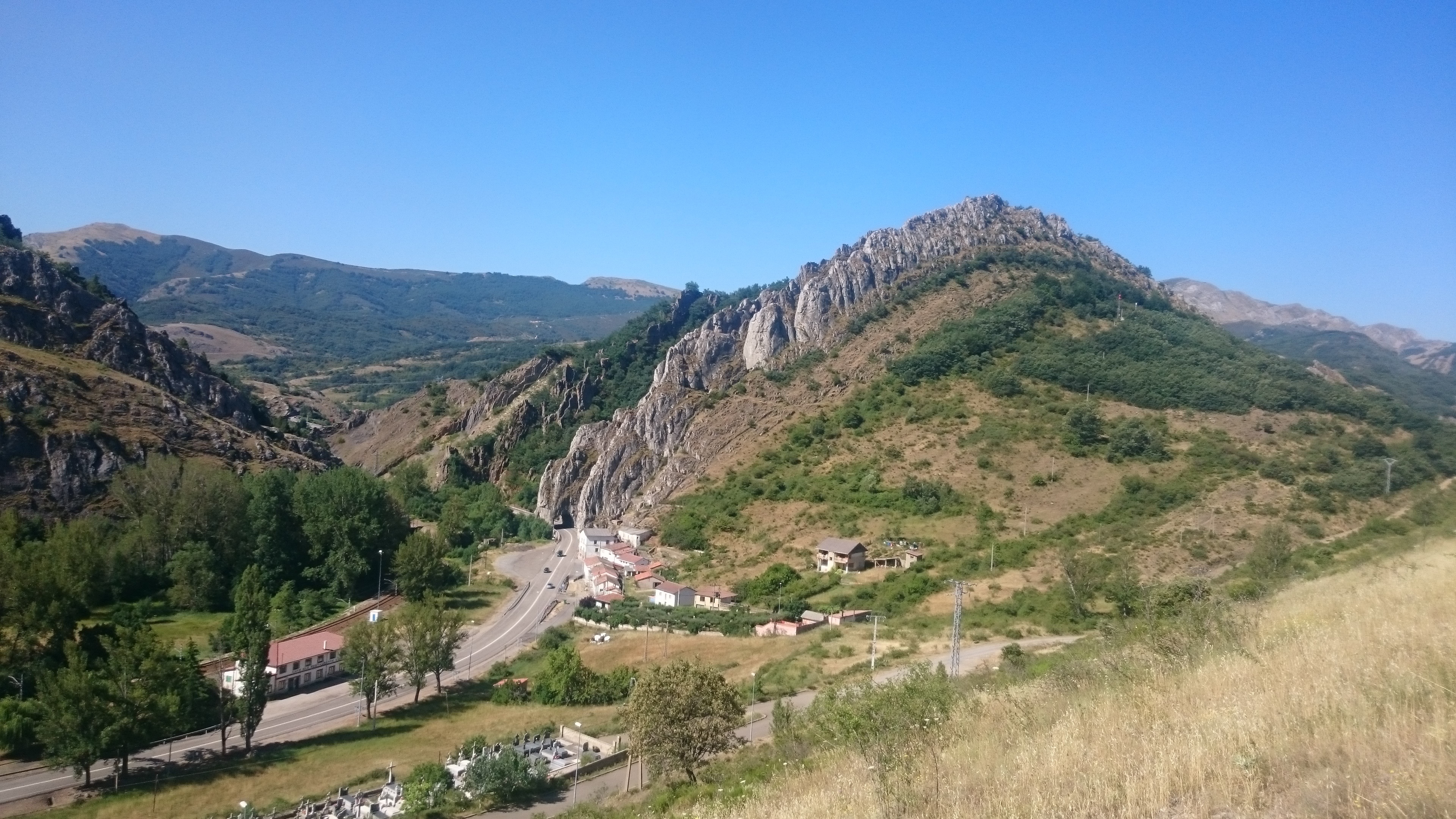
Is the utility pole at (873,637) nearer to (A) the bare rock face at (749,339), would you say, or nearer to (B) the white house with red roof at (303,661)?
(B) the white house with red roof at (303,661)

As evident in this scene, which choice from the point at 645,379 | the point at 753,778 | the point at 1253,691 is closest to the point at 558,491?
the point at 645,379

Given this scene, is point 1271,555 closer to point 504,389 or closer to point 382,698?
point 382,698

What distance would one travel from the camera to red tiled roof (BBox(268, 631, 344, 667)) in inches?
1307

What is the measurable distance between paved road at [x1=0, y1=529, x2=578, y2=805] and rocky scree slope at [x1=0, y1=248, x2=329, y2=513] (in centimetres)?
2423

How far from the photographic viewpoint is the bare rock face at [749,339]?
67.1 m

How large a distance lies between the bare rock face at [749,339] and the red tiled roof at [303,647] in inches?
1151

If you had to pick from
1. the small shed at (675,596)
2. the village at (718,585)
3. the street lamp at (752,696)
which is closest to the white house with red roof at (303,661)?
the village at (718,585)

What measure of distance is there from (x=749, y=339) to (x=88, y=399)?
5660 cm

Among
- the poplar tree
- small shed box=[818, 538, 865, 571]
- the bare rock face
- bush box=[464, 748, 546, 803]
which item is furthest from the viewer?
the bare rock face

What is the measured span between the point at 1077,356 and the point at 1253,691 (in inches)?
2332

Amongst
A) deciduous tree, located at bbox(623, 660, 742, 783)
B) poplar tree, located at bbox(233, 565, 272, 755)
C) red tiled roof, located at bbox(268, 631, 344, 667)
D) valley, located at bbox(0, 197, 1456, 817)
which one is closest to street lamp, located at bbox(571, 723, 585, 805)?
valley, located at bbox(0, 197, 1456, 817)

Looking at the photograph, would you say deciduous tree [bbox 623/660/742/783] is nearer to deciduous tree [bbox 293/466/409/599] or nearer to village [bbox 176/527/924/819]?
village [bbox 176/527/924/819]

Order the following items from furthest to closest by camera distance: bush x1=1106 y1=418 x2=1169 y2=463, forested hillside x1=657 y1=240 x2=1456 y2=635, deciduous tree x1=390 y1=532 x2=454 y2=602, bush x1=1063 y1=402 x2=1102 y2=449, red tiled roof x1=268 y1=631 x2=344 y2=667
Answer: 1. bush x1=1063 y1=402 x2=1102 y2=449
2. bush x1=1106 y1=418 x2=1169 y2=463
3. deciduous tree x1=390 y1=532 x2=454 y2=602
4. forested hillside x1=657 y1=240 x2=1456 y2=635
5. red tiled roof x1=268 y1=631 x2=344 y2=667

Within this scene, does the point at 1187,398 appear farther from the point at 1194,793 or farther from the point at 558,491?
the point at 1194,793
